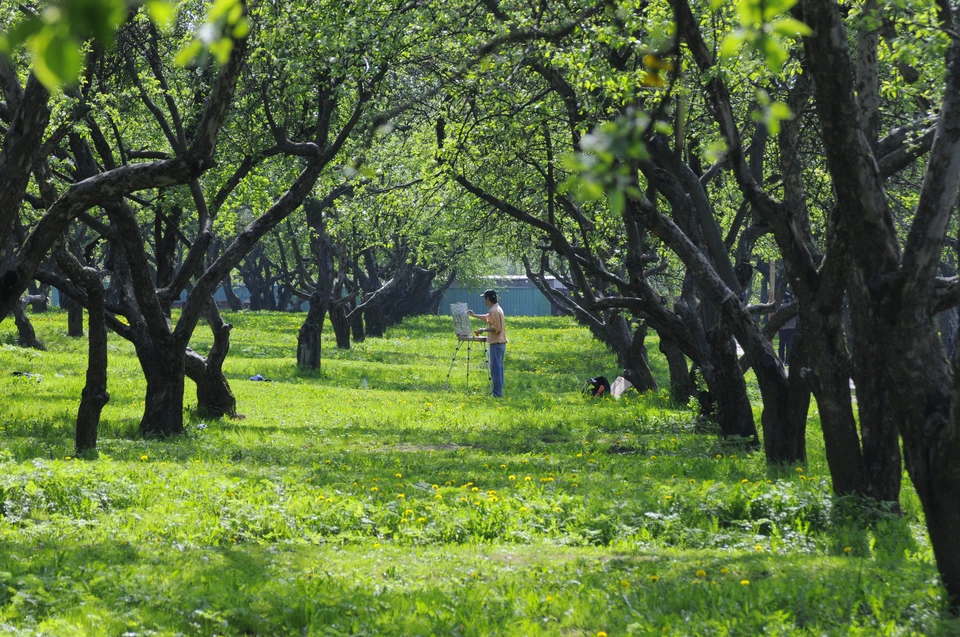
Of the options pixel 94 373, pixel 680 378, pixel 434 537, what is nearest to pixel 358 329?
pixel 680 378

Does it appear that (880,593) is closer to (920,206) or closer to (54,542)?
(920,206)

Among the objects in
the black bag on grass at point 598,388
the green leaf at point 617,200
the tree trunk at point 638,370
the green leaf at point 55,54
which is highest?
the green leaf at point 55,54

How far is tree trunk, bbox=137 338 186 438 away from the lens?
14.5m

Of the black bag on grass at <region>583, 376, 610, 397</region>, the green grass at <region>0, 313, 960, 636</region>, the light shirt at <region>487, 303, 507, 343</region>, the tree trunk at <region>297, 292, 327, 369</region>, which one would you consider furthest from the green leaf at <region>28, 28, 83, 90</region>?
the tree trunk at <region>297, 292, 327, 369</region>

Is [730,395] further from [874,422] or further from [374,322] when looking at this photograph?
[374,322]

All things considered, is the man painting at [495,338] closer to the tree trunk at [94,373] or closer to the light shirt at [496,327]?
the light shirt at [496,327]

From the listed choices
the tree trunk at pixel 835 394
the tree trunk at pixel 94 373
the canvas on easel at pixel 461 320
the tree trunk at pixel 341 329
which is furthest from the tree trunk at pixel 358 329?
the tree trunk at pixel 835 394

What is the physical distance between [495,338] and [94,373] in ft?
35.8

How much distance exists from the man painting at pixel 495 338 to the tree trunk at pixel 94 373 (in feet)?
34.5

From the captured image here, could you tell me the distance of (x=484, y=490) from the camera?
1041cm

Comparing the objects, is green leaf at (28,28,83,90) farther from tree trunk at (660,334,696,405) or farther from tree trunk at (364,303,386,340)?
tree trunk at (364,303,386,340)

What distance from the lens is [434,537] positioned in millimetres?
8352

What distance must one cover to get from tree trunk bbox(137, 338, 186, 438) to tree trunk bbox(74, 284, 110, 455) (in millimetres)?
2725

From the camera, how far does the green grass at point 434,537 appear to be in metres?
5.82
